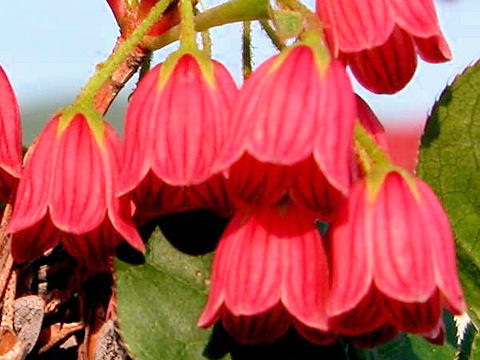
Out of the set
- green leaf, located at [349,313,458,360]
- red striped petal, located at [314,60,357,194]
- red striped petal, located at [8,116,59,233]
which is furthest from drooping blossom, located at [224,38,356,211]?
green leaf, located at [349,313,458,360]

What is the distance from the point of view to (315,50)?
55.1 inches

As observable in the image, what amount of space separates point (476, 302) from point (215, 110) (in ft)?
1.81

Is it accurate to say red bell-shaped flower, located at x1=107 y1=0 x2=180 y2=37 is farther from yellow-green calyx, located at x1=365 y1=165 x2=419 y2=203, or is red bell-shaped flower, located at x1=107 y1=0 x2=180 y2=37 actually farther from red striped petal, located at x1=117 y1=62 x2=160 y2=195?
yellow-green calyx, located at x1=365 y1=165 x2=419 y2=203

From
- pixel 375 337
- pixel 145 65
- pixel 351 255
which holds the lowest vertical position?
pixel 375 337

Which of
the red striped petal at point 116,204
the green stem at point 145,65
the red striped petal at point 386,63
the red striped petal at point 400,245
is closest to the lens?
the red striped petal at point 400,245

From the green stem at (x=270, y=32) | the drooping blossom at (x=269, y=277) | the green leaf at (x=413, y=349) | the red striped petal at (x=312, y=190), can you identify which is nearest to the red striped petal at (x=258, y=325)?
the drooping blossom at (x=269, y=277)

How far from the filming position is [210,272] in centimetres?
150

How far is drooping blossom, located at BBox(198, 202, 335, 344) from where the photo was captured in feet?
4.46

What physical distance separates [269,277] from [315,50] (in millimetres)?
241

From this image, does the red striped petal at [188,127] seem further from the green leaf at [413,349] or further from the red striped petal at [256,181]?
the green leaf at [413,349]

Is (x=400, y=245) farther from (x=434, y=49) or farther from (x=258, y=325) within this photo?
(x=434, y=49)

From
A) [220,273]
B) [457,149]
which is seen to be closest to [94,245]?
[220,273]

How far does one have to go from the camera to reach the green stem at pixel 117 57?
148 cm

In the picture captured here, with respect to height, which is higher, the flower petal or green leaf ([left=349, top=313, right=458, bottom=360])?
the flower petal
